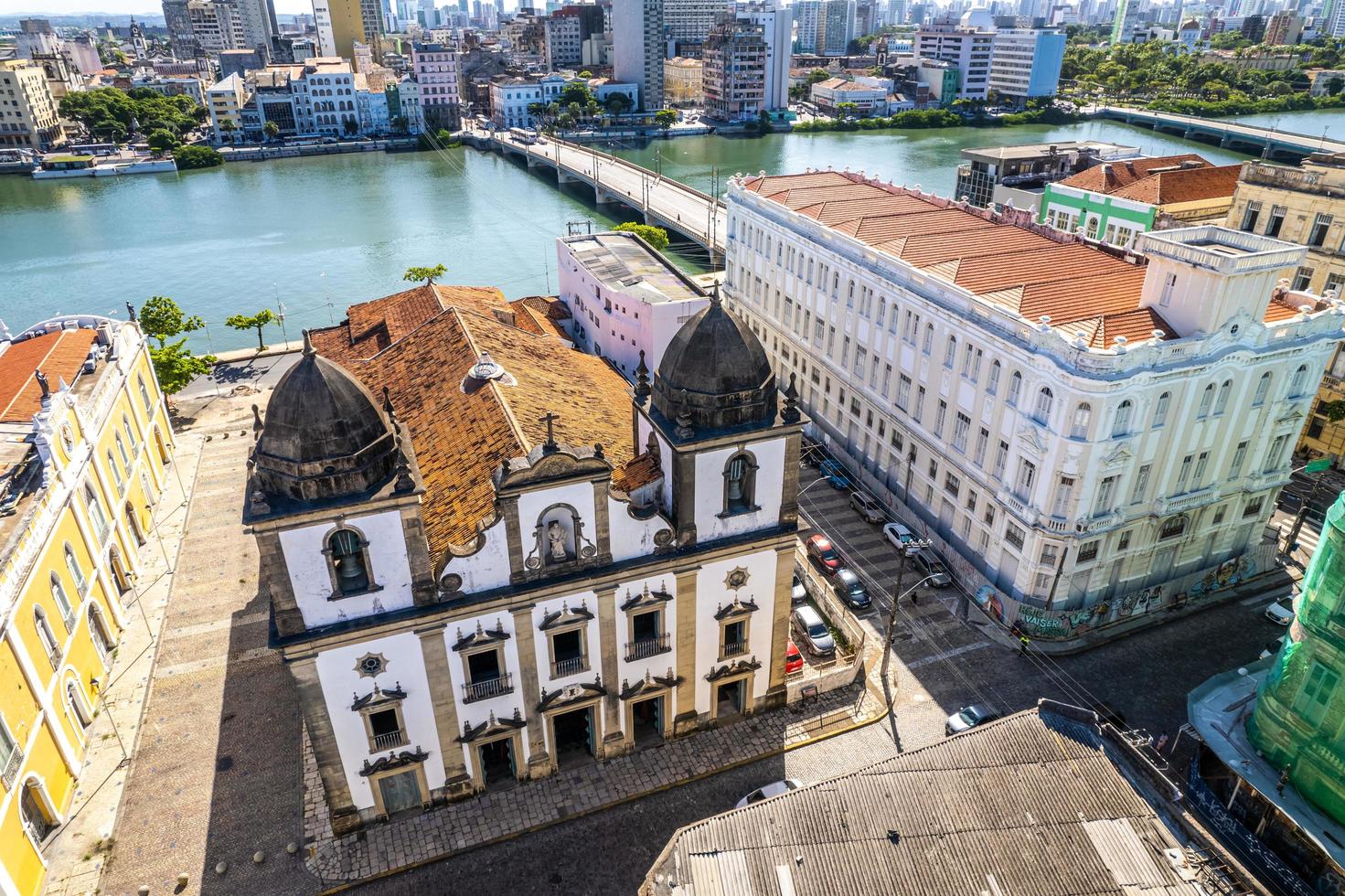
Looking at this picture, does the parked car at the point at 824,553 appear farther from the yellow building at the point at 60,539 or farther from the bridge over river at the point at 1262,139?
the bridge over river at the point at 1262,139

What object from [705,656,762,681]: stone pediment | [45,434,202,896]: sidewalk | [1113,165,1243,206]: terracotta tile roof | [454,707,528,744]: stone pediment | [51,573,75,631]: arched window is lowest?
[45,434,202,896]: sidewalk

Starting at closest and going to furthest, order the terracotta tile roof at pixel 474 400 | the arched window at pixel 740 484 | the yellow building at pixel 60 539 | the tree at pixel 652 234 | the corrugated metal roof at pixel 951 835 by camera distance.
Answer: the corrugated metal roof at pixel 951 835 < the yellow building at pixel 60 539 < the arched window at pixel 740 484 < the terracotta tile roof at pixel 474 400 < the tree at pixel 652 234

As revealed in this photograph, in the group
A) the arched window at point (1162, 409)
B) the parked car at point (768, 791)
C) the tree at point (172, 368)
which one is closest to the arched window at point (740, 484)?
the parked car at point (768, 791)

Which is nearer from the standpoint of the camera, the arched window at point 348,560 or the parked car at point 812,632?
the arched window at point 348,560

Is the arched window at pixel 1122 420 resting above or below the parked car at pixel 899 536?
above

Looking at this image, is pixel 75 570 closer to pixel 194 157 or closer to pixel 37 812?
pixel 37 812

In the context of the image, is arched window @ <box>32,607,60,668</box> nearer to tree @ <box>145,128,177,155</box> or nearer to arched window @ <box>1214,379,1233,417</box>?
arched window @ <box>1214,379,1233,417</box>

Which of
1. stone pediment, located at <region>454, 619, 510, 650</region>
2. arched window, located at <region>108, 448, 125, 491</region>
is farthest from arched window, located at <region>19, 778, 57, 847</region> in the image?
arched window, located at <region>108, 448, 125, 491</region>
